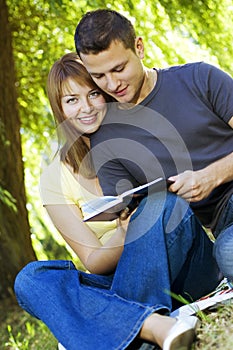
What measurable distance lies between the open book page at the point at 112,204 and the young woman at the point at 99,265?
0.05m

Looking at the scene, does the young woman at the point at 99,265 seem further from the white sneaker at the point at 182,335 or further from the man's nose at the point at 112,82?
the man's nose at the point at 112,82

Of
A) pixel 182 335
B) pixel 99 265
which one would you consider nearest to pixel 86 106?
pixel 99 265

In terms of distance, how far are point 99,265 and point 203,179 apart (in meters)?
0.52

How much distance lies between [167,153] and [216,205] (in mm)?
284

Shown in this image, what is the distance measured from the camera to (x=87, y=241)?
2.71 m

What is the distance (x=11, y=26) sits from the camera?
19.5 ft

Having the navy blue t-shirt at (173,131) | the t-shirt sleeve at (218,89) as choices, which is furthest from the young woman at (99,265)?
the t-shirt sleeve at (218,89)

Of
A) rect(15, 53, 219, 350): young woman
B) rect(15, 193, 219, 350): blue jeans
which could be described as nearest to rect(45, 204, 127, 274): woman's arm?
rect(15, 53, 219, 350): young woman

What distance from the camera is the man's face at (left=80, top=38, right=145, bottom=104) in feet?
8.77

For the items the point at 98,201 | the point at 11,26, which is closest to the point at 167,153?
the point at 98,201

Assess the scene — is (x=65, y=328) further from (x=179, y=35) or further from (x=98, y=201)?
(x=179, y=35)

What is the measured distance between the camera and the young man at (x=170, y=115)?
2.68 m

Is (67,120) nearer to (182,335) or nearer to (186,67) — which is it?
(186,67)

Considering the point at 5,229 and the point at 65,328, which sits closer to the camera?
the point at 65,328
